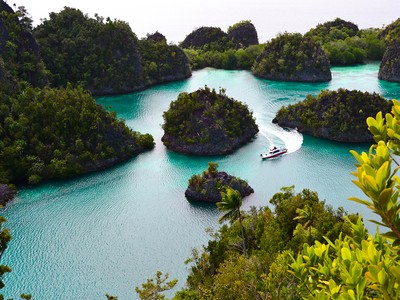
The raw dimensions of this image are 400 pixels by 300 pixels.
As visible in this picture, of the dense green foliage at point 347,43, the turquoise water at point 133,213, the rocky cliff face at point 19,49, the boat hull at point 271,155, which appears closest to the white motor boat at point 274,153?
the boat hull at point 271,155

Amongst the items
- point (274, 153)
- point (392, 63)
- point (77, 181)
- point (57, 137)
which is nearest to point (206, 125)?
point (274, 153)

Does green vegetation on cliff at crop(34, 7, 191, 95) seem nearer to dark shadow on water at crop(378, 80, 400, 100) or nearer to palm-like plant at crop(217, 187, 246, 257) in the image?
dark shadow on water at crop(378, 80, 400, 100)

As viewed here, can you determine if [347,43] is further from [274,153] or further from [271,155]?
[271,155]

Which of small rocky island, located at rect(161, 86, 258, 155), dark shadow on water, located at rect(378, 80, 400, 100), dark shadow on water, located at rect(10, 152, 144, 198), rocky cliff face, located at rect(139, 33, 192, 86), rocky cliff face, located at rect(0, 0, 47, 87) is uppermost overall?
rocky cliff face, located at rect(0, 0, 47, 87)

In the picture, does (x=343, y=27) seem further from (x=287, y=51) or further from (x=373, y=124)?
(x=373, y=124)

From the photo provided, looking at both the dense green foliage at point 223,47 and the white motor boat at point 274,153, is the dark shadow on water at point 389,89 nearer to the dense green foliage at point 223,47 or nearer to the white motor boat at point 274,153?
the dense green foliage at point 223,47

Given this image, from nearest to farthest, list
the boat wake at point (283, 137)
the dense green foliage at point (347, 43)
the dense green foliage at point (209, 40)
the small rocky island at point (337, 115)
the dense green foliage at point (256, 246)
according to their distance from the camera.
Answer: the dense green foliage at point (256, 246) < the boat wake at point (283, 137) < the small rocky island at point (337, 115) < the dense green foliage at point (347, 43) < the dense green foliage at point (209, 40)

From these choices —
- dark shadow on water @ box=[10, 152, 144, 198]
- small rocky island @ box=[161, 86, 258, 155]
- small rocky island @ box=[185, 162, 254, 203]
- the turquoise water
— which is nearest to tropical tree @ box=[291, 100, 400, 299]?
the turquoise water
